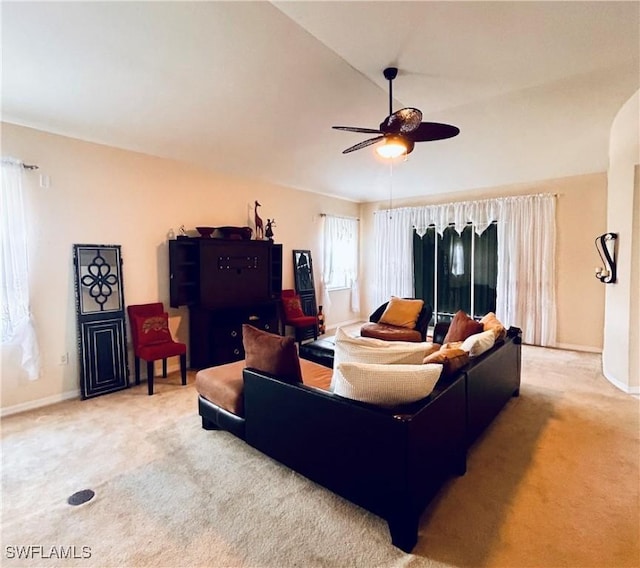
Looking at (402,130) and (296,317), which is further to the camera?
(296,317)

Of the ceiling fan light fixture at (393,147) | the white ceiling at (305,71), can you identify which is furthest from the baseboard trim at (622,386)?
the ceiling fan light fixture at (393,147)

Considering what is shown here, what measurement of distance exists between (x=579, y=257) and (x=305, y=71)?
4796 millimetres

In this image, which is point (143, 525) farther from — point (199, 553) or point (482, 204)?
point (482, 204)

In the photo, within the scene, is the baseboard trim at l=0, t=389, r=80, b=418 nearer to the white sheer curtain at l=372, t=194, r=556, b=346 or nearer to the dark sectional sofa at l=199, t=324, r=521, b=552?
the dark sectional sofa at l=199, t=324, r=521, b=552

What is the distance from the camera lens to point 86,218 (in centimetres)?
360

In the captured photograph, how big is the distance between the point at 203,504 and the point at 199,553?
34 cm

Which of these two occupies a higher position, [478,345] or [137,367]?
[478,345]

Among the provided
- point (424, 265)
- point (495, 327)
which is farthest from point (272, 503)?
point (424, 265)

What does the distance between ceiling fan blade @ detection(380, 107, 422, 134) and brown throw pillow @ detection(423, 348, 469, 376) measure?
5.15 ft

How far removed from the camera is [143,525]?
6.01 feet

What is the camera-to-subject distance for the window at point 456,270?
6.02 m

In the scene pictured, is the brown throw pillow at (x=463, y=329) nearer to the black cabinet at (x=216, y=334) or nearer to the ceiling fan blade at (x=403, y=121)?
the ceiling fan blade at (x=403, y=121)

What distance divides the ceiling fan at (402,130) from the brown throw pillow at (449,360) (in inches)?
61.9

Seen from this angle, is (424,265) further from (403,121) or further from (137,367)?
(137,367)
